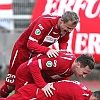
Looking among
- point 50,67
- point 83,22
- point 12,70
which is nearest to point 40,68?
point 50,67

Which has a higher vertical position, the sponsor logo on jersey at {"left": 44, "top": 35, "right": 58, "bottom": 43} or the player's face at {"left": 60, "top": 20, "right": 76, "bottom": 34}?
the player's face at {"left": 60, "top": 20, "right": 76, "bottom": 34}

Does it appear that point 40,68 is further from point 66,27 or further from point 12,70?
point 12,70

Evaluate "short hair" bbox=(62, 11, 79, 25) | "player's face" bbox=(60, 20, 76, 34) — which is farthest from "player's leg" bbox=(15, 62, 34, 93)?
"short hair" bbox=(62, 11, 79, 25)

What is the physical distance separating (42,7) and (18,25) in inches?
53.5

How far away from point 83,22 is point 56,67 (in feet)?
24.0

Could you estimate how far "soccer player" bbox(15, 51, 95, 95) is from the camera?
6.60 metres

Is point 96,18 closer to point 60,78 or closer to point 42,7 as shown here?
point 42,7

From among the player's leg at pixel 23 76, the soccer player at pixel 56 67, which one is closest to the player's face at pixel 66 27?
the soccer player at pixel 56 67

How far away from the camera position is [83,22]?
13945 mm

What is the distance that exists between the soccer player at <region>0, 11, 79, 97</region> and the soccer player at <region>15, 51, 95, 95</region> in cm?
13

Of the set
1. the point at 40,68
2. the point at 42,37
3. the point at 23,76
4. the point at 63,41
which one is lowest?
the point at 23,76

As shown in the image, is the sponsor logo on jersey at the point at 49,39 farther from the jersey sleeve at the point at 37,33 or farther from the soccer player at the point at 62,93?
the soccer player at the point at 62,93

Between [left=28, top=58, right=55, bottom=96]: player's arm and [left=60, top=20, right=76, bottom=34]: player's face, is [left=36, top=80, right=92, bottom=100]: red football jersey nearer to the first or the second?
[left=28, top=58, right=55, bottom=96]: player's arm

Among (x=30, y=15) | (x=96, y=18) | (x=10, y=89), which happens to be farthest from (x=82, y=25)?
(x=10, y=89)
